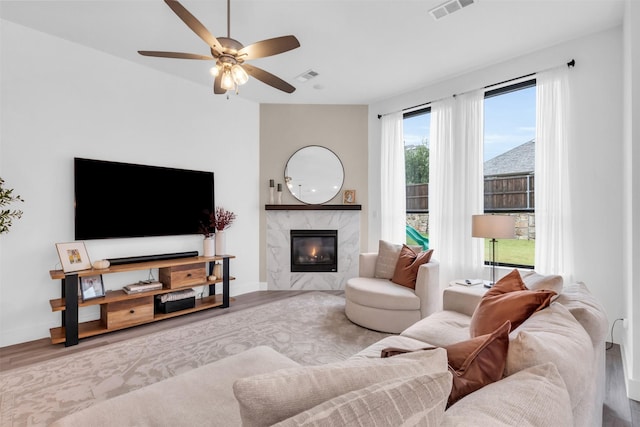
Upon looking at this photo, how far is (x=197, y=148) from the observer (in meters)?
4.35

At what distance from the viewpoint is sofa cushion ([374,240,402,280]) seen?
3.72 meters

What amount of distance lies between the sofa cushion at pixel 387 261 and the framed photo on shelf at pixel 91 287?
9.85ft

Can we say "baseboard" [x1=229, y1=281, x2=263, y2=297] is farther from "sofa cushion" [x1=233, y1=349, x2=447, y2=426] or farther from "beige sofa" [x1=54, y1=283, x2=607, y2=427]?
"sofa cushion" [x1=233, y1=349, x2=447, y2=426]

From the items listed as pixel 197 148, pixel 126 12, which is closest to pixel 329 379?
pixel 126 12

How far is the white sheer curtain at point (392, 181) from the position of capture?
15.8 ft

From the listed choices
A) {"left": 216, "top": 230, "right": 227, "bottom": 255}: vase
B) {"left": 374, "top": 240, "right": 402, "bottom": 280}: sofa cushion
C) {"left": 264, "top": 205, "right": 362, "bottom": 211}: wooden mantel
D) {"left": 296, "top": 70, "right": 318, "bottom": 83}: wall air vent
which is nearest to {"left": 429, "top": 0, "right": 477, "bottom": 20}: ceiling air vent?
{"left": 296, "top": 70, "right": 318, "bottom": 83}: wall air vent

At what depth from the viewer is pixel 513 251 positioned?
380cm

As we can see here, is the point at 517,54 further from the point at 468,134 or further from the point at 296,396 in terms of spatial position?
the point at 296,396

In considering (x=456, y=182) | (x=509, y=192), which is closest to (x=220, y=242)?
(x=456, y=182)

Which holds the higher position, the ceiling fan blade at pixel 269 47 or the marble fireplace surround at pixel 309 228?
the ceiling fan blade at pixel 269 47

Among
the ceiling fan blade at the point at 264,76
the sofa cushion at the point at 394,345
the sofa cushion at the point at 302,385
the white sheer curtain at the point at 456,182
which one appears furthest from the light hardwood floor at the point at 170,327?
the ceiling fan blade at the point at 264,76

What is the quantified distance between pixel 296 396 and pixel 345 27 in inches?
128

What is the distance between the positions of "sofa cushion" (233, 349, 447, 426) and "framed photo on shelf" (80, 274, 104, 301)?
3.23 m

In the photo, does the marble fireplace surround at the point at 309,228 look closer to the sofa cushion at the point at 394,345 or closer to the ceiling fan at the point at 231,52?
the ceiling fan at the point at 231,52
